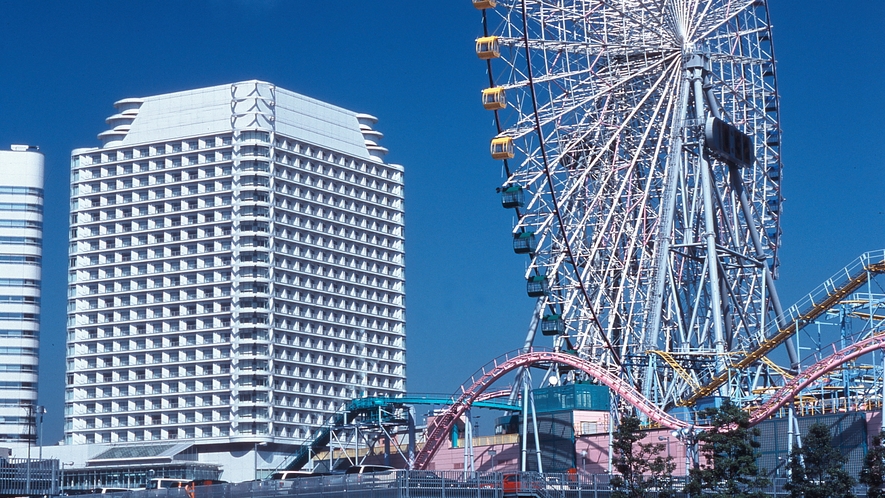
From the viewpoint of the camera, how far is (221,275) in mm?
127375

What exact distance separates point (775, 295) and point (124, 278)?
7044 cm

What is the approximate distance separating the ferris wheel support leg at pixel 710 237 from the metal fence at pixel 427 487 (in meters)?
17.0

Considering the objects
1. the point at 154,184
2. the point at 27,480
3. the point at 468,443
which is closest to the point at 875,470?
the point at 468,443

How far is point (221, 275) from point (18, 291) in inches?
814

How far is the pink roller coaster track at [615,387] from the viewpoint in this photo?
5894 cm

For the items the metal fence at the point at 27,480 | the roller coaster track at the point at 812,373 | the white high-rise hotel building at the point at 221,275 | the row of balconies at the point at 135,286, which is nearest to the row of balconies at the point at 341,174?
the white high-rise hotel building at the point at 221,275

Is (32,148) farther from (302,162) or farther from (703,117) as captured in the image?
(703,117)

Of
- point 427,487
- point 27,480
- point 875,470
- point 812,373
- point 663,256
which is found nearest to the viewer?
point 427,487

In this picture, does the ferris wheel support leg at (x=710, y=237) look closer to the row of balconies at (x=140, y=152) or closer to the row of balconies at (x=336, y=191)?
the row of balconies at (x=336, y=191)

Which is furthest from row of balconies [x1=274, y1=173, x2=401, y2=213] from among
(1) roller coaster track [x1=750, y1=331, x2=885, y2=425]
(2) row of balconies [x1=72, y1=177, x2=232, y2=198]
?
(1) roller coaster track [x1=750, y1=331, x2=885, y2=425]

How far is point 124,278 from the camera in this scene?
435 ft

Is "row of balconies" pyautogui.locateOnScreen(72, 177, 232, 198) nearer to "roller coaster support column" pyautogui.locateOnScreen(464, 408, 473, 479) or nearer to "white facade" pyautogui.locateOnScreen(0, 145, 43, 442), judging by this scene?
"white facade" pyautogui.locateOnScreen(0, 145, 43, 442)

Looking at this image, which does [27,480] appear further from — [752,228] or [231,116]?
[231,116]

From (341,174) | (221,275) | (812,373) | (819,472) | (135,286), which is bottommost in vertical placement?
(819,472)
